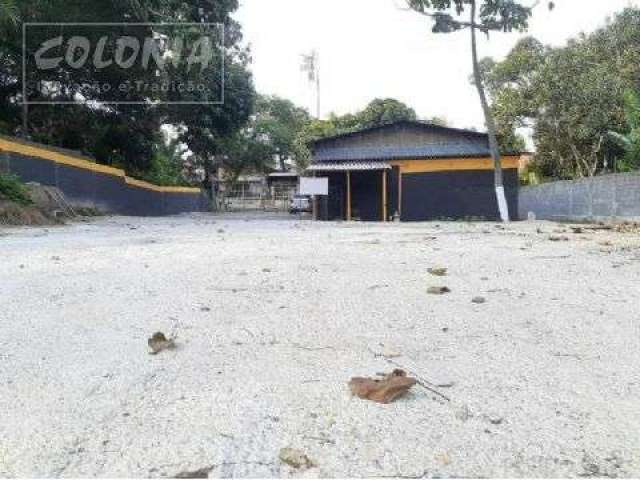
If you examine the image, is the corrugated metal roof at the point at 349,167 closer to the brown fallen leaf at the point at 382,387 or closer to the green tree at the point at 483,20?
the green tree at the point at 483,20

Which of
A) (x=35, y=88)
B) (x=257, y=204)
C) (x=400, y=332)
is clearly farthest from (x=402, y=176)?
(x=257, y=204)

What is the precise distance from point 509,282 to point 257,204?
42275mm

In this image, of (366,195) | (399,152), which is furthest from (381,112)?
(366,195)

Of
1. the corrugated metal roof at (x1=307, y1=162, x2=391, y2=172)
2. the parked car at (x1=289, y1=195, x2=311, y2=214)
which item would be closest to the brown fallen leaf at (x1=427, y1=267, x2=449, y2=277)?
the corrugated metal roof at (x1=307, y1=162, x2=391, y2=172)

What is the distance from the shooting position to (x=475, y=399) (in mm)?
2012

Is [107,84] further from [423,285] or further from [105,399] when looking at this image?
[105,399]

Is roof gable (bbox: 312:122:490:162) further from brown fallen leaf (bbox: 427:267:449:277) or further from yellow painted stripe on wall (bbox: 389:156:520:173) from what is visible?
brown fallen leaf (bbox: 427:267:449:277)

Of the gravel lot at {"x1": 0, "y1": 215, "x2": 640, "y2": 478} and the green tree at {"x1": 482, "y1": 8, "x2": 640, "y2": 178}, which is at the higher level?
the green tree at {"x1": 482, "y1": 8, "x2": 640, "y2": 178}

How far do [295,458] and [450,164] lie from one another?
21.4 metres

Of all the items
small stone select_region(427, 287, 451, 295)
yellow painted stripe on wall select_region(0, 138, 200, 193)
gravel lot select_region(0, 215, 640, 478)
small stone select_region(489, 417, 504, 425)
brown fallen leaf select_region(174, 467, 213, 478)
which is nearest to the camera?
brown fallen leaf select_region(174, 467, 213, 478)

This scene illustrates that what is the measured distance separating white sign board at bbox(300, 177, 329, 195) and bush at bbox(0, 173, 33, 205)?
35.0 feet

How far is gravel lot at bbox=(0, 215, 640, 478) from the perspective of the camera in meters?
1.61

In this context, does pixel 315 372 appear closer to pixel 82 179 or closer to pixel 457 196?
pixel 82 179

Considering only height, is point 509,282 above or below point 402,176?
below
